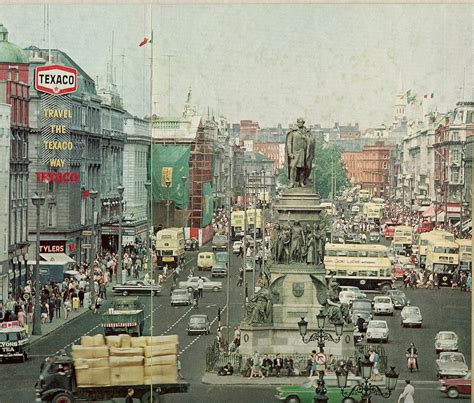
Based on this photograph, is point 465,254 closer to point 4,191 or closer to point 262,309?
point 262,309

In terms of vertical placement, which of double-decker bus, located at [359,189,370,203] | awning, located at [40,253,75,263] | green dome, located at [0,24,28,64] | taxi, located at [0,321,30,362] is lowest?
taxi, located at [0,321,30,362]

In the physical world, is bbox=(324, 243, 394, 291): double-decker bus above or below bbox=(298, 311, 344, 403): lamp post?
above

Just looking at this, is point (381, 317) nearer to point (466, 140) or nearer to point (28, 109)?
point (466, 140)

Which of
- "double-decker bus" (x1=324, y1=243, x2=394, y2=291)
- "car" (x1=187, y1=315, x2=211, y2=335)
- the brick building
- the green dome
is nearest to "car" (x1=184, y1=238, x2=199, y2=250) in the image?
"car" (x1=187, y1=315, x2=211, y2=335)

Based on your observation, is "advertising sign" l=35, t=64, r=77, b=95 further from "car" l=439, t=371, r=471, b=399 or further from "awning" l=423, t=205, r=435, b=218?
"car" l=439, t=371, r=471, b=399

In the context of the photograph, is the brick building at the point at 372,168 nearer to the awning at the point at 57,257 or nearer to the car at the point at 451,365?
the car at the point at 451,365

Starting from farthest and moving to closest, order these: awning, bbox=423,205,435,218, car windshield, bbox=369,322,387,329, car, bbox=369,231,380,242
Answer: awning, bbox=423,205,435,218, car, bbox=369,231,380,242, car windshield, bbox=369,322,387,329

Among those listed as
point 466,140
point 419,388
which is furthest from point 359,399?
point 466,140

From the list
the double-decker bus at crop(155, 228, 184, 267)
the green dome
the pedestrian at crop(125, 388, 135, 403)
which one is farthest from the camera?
the double-decker bus at crop(155, 228, 184, 267)

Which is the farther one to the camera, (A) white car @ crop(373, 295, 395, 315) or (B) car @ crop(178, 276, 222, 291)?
(B) car @ crop(178, 276, 222, 291)
